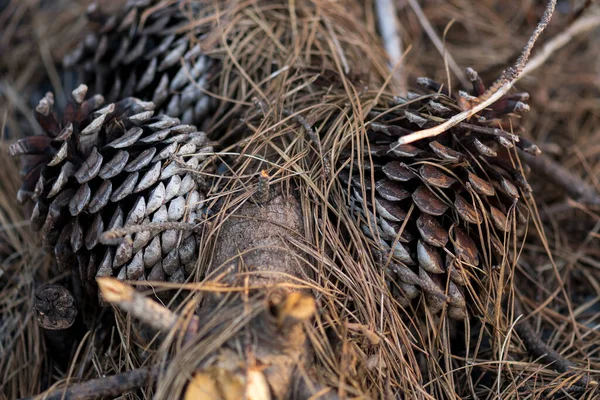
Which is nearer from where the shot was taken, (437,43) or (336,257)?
(336,257)

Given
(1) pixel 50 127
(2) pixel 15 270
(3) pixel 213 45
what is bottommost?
(2) pixel 15 270

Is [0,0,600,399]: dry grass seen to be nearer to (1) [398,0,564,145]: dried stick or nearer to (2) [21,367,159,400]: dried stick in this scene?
(2) [21,367,159,400]: dried stick

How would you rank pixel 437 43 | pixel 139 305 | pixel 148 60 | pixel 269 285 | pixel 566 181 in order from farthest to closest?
pixel 437 43
pixel 566 181
pixel 148 60
pixel 269 285
pixel 139 305

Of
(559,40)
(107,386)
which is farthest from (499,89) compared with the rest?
(107,386)

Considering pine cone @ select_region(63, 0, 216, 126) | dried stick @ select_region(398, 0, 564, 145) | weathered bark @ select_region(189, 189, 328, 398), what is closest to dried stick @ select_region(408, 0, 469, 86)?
dried stick @ select_region(398, 0, 564, 145)

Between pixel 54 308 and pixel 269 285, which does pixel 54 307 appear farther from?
pixel 269 285

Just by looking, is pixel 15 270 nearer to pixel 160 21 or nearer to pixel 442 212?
pixel 160 21

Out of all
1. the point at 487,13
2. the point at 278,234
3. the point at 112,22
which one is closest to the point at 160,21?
the point at 112,22
